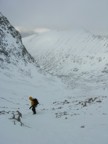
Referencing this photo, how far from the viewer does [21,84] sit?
63812 millimetres

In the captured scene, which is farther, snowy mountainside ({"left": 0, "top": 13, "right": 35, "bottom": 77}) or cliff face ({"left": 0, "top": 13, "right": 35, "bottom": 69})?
cliff face ({"left": 0, "top": 13, "right": 35, "bottom": 69})

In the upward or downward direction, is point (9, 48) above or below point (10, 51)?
above

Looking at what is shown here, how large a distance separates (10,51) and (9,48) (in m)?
1.05

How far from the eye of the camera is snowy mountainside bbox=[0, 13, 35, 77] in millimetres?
73438

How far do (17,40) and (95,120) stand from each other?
268 ft

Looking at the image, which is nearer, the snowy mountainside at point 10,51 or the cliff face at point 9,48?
the snowy mountainside at point 10,51

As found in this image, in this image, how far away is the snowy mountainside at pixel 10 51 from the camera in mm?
73438

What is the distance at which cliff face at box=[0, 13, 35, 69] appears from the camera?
76075mm

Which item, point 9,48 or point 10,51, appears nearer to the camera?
point 10,51

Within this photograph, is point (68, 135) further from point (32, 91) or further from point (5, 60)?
point (5, 60)

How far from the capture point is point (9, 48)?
83.2 m

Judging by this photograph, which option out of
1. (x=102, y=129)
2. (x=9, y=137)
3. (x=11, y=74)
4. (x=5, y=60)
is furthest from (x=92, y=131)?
(x=5, y=60)

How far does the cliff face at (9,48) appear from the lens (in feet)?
250

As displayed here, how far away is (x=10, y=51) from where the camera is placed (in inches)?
3270
